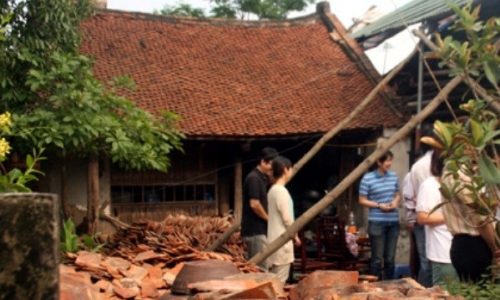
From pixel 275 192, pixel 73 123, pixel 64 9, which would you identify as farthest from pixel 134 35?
pixel 275 192

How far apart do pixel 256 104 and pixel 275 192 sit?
6.62 m

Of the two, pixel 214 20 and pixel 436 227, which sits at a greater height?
pixel 214 20

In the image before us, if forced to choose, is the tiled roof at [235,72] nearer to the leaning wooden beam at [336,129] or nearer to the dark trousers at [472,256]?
the leaning wooden beam at [336,129]

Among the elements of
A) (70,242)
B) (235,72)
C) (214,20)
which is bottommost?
(70,242)

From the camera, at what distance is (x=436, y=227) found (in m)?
5.75

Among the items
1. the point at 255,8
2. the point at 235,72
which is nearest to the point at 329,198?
the point at 235,72

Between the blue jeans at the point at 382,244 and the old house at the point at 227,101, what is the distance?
3675mm

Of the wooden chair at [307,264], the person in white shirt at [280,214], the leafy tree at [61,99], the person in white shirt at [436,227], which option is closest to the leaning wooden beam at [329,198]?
the person in white shirt at [280,214]

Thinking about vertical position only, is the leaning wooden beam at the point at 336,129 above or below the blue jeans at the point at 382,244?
above

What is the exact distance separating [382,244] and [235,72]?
248 inches

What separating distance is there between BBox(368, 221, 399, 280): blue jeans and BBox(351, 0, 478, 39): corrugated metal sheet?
2.66m

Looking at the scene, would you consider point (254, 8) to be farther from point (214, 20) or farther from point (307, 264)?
point (307, 264)

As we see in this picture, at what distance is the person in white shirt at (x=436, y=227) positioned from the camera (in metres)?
5.69

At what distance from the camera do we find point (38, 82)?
8.75 meters
